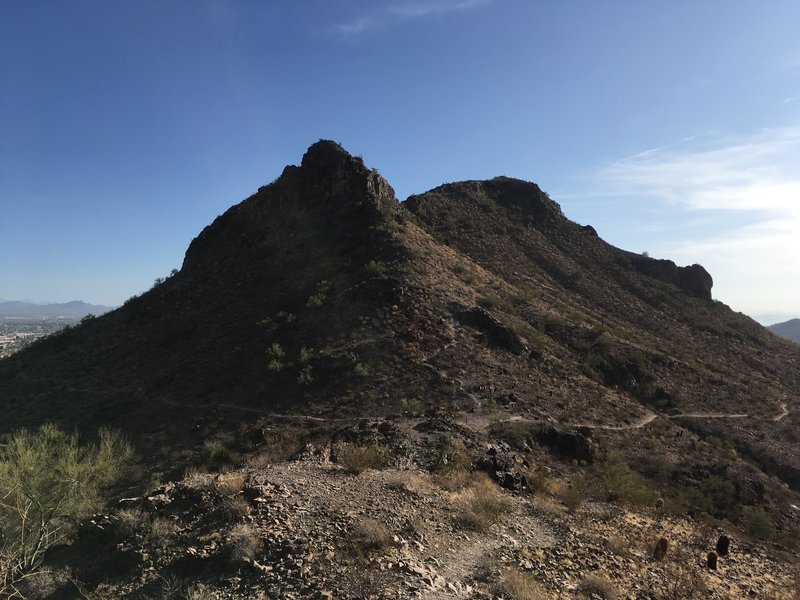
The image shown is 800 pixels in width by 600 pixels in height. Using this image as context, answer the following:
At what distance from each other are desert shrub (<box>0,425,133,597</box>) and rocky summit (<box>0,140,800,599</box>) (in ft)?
1.90

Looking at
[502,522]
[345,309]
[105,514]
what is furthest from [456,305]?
[105,514]

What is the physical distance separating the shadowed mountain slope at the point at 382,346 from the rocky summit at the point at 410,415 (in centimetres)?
17

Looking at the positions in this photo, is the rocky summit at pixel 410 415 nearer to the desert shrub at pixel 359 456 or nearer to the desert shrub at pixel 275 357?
the desert shrub at pixel 359 456

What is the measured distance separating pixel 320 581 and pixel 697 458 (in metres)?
19.8

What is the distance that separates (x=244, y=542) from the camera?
8.92 metres

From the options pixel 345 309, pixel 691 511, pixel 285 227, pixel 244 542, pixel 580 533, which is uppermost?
pixel 285 227

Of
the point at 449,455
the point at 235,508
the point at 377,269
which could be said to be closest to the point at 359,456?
the point at 449,455

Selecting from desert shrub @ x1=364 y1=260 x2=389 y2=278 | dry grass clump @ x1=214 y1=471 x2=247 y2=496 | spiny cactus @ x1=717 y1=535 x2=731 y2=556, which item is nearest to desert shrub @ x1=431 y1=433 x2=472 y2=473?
dry grass clump @ x1=214 y1=471 x2=247 y2=496

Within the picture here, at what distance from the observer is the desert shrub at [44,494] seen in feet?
28.7

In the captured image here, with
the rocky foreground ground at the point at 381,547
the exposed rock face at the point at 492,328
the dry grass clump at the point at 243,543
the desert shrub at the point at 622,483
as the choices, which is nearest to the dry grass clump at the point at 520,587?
the rocky foreground ground at the point at 381,547

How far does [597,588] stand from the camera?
8828 mm

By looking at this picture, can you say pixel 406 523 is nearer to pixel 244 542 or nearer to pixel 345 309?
pixel 244 542

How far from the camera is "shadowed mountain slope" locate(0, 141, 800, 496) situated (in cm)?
2217

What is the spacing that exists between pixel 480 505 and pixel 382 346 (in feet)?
42.1
